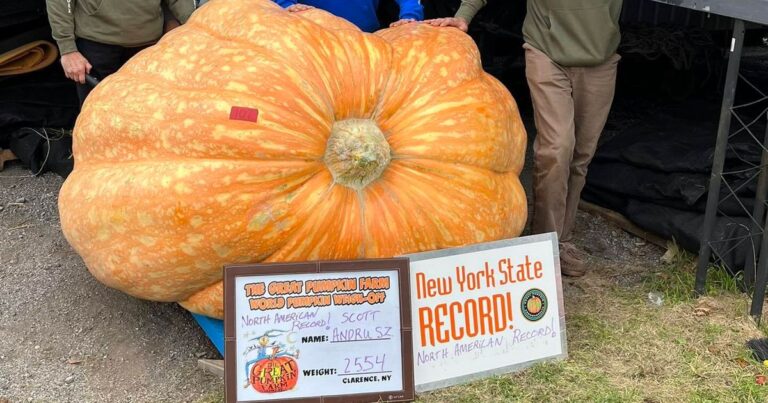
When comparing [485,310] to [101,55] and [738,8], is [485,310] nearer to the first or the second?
[738,8]

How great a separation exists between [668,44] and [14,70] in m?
4.84

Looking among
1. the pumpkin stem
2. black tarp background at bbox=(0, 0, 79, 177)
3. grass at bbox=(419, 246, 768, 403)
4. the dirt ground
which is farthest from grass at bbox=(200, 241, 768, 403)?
black tarp background at bbox=(0, 0, 79, 177)

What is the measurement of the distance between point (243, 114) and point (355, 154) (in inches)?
15.5

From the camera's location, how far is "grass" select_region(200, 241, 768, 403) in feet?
9.16

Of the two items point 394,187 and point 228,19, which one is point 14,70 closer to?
point 228,19

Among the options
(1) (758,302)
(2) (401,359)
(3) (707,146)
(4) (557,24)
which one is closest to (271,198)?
(2) (401,359)

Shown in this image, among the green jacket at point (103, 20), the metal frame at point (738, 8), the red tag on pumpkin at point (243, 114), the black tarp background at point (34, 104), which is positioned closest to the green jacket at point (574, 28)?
the metal frame at point (738, 8)

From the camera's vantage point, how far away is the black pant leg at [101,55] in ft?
12.6

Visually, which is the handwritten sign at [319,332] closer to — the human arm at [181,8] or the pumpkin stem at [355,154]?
the pumpkin stem at [355,154]

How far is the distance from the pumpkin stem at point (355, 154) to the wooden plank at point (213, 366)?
812 mm

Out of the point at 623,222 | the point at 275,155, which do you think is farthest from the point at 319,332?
the point at 623,222

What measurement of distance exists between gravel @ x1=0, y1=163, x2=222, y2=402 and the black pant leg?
2.92ft

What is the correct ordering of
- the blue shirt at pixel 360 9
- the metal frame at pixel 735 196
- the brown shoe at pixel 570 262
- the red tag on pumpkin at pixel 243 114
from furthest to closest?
the brown shoe at pixel 570 262
the blue shirt at pixel 360 9
the metal frame at pixel 735 196
the red tag on pumpkin at pixel 243 114

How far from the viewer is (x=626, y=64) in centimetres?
691
